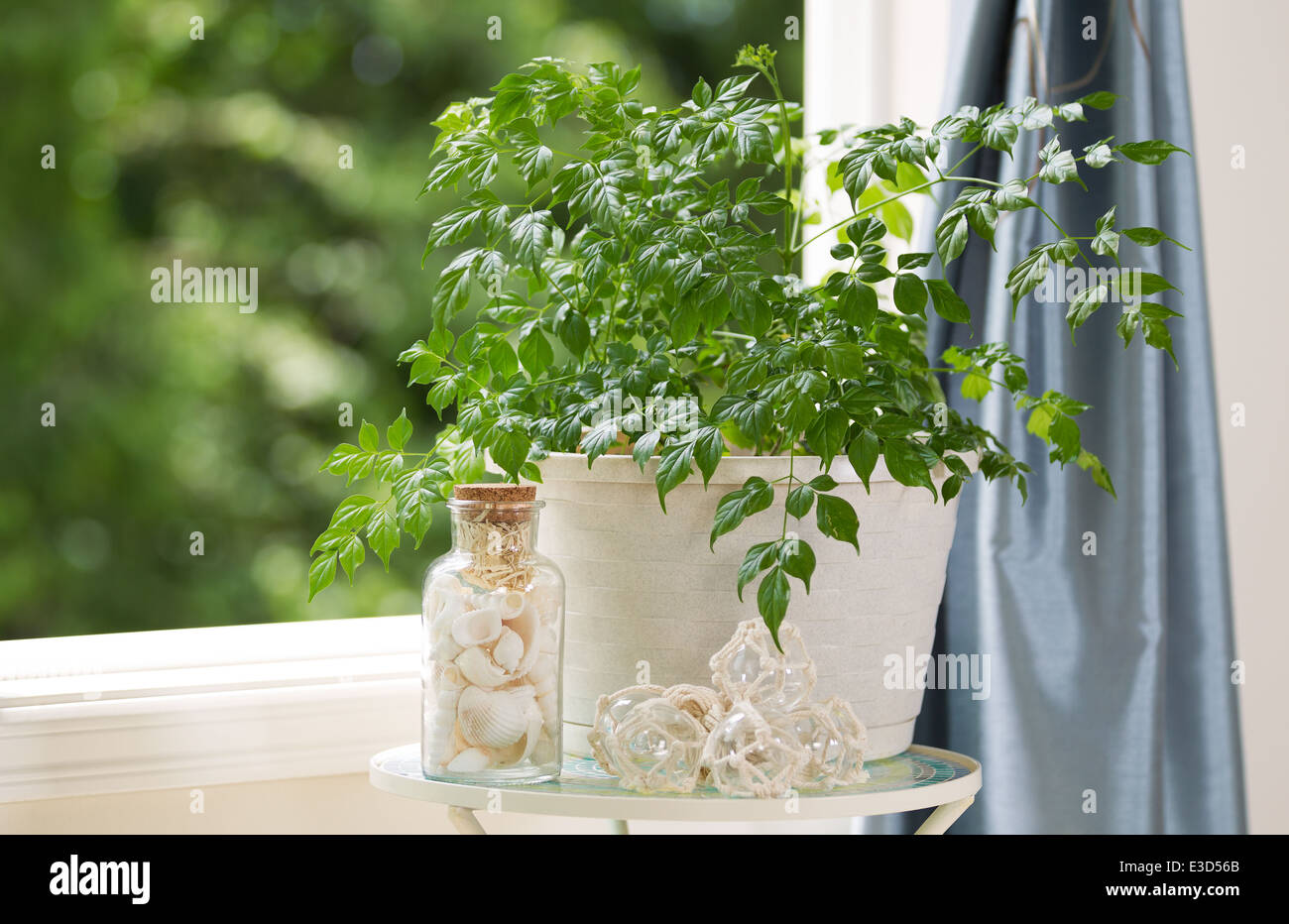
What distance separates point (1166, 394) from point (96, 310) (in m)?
2.42

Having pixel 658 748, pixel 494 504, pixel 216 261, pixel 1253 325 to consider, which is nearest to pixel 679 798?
pixel 658 748

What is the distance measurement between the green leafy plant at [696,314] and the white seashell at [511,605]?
87mm

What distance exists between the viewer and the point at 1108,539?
106 centimetres

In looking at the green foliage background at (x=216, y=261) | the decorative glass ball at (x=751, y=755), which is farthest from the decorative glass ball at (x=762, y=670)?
the green foliage background at (x=216, y=261)

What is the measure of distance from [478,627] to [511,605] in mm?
29

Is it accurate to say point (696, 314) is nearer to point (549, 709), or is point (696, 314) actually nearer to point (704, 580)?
point (704, 580)

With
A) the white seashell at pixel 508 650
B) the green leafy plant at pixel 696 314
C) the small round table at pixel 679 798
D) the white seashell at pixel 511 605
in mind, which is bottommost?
the small round table at pixel 679 798

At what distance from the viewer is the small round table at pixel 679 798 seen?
742 millimetres

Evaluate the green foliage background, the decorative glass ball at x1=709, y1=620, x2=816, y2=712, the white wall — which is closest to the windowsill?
the decorative glass ball at x1=709, y1=620, x2=816, y2=712

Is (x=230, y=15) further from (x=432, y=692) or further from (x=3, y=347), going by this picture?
(x=432, y=692)

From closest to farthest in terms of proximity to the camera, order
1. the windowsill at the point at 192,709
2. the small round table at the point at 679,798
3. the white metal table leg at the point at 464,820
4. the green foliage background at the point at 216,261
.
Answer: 1. the small round table at the point at 679,798
2. the white metal table leg at the point at 464,820
3. the windowsill at the point at 192,709
4. the green foliage background at the point at 216,261

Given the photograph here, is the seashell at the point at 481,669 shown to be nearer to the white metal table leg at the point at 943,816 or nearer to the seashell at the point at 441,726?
the seashell at the point at 441,726

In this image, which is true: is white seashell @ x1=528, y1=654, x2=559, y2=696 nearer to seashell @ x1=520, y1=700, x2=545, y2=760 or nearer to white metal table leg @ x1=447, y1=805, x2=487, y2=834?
seashell @ x1=520, y1=700, x2=545, y2=760
